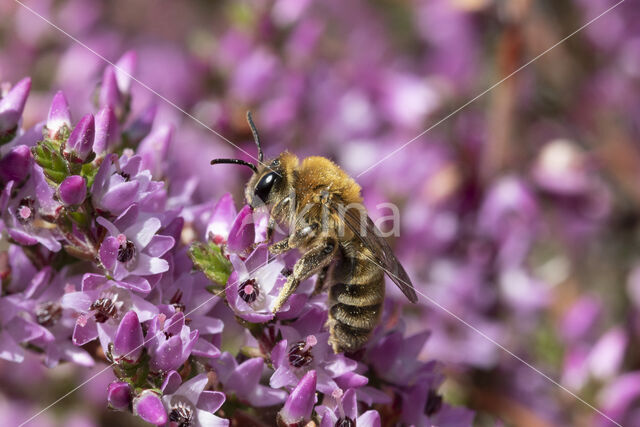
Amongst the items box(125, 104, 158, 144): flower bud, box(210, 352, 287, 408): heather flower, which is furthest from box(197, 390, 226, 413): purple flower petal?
box(125, 104, 158, 144): flower bud

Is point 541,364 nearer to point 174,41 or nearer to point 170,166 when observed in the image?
point 170,166

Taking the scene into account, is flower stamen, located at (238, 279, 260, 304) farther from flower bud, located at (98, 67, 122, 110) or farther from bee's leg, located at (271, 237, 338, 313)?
flower bud, located at (98, 67, 122, 110)

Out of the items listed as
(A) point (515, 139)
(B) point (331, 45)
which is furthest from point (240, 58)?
(A) point (515, 139)

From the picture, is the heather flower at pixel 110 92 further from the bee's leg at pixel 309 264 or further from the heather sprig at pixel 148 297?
the bee's leg at pixel 309 264

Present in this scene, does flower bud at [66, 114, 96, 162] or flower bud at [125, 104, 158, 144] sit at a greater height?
flower bud at [66, 114, 96, 162]

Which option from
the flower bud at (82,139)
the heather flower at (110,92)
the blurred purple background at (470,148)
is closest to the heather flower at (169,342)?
the flower bud at (82,139)
